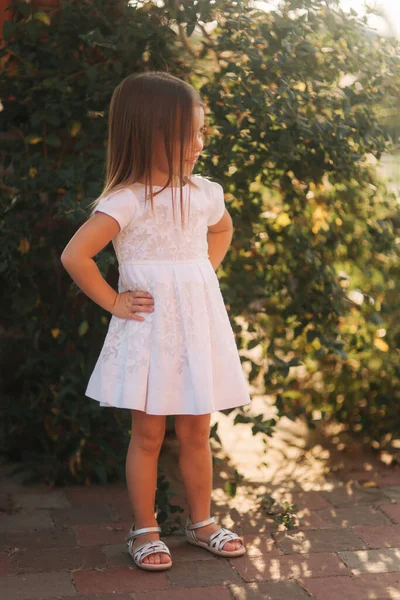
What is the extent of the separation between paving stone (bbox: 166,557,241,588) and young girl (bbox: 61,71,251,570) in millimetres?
Answer: 57

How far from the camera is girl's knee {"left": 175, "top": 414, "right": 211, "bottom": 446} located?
9.86ft

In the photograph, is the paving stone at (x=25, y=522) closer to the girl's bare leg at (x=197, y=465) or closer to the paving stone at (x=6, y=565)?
the paving stone at (x=6, y=565)

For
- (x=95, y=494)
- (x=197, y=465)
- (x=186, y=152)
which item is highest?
(x=186, y=152)

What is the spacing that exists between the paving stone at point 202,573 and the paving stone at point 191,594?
0.12 ft

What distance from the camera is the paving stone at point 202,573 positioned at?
282cm

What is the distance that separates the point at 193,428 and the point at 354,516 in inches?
31.5

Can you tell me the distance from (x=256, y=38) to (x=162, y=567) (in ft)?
6.15

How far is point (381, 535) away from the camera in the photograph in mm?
3211

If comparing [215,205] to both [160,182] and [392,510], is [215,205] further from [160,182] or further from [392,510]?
[392,510]

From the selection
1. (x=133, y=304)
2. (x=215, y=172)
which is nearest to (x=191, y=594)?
(x=133, y=304)

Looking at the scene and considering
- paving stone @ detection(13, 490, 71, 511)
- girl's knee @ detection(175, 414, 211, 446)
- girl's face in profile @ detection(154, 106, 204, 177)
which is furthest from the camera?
paving stone @ detection(13, 490, 71, 511)

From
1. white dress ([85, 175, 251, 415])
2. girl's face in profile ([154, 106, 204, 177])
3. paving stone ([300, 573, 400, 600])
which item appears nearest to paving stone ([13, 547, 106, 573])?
white dress ([85, 175, 251, 415])

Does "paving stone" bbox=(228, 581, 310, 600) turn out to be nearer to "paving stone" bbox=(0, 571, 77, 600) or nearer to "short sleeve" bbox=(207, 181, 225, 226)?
"paving stone" bbox=(0, 571, 77, 600)

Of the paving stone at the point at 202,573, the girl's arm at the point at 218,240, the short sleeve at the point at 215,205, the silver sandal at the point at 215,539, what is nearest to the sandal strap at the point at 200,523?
the silver sandal at the point at 215,539
